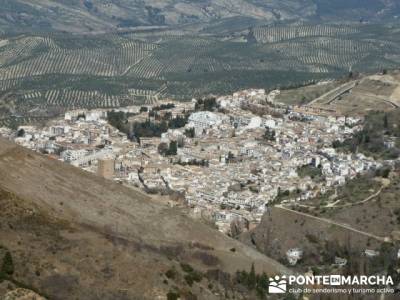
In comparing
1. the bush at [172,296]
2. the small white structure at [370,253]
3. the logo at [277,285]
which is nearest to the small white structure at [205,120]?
the small white structure at [370,253]

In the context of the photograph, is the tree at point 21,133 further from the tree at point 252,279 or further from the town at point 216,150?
the tree at point 252,279

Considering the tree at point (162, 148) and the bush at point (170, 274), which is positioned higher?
the bush at point (170, 274)

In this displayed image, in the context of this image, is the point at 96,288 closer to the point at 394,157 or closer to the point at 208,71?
the point at 394,157

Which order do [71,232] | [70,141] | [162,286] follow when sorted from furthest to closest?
[70,141] → [71,232] → [162,286]

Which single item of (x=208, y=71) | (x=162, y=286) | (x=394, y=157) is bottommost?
(x=208, y=71)

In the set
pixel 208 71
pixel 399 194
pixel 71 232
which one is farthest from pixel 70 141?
pixel 208 71

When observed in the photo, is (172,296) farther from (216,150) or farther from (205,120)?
(205,120)
